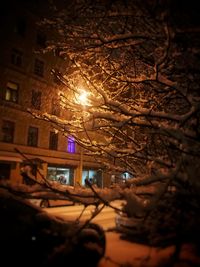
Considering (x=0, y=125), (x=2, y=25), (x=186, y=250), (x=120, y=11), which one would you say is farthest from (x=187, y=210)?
(x=2, y=25)

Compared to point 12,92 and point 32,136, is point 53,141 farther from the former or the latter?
point 12,92

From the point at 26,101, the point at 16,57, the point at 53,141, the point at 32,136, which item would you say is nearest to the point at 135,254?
the point at 26,101

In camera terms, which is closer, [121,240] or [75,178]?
[121,240]

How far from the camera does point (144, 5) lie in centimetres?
445

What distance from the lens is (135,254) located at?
5738 millimetres

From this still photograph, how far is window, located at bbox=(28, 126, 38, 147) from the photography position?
88.8ft

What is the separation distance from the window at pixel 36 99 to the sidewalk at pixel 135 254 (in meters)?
22.6

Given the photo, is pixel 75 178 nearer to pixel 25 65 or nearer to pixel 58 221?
pixel 25 65

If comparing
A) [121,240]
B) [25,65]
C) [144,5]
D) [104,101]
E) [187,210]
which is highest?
[25,65]

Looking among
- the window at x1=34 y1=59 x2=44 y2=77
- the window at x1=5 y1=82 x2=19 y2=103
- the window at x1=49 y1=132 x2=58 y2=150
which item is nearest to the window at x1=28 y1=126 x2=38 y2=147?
the window at x1=49 y1=132 x2=58 y2=150

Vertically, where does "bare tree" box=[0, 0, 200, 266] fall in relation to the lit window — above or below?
below

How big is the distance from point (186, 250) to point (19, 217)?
122 inches

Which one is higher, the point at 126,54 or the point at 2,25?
the point at 2,25

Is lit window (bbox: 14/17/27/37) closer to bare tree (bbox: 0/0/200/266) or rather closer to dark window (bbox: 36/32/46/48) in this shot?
dark window (bbox: 36/32/46/48)
